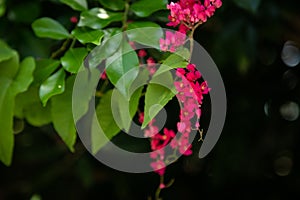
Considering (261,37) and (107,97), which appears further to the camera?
(261,37)

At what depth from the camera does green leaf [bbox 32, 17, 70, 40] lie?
86cm

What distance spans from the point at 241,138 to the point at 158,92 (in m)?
0.68

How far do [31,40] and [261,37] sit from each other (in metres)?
0.58

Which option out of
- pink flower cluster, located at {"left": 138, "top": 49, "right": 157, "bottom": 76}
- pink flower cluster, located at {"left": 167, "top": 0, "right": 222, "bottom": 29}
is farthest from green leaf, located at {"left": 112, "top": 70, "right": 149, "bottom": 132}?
pink flower cluster, located at {"left": 167, "top": 0, "right": 222, "bottom": 29}

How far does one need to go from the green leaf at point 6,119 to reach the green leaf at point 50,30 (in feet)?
0.33

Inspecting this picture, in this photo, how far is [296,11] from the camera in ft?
4.09

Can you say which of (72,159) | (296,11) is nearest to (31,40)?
(72,159)

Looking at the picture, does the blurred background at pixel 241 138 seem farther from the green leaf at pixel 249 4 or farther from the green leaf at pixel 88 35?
the green leaf at pixel 88 35

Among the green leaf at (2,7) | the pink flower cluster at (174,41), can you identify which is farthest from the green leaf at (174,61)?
the green leaf at (2,7)

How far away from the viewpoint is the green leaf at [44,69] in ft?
2.84

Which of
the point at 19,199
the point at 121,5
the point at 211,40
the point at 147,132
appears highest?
the point at 121,5

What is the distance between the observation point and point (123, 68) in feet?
2.41

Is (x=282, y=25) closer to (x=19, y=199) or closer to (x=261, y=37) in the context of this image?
(x=261, y=37)

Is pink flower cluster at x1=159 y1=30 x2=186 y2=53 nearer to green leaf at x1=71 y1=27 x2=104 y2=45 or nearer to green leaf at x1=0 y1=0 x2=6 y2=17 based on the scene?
green leaf at x1=71 y1=27 x2=104 y2=45
